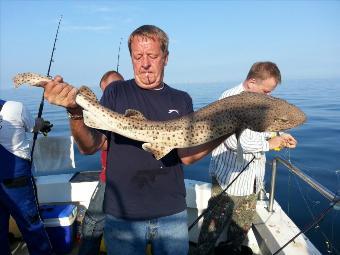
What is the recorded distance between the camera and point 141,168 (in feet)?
10.5

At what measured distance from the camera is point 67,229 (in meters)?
5.72

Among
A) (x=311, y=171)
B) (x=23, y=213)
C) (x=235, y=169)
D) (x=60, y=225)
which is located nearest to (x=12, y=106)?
(x=23, y=213)

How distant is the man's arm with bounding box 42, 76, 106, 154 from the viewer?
9.08 ft

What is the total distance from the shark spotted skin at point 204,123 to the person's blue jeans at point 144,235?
0.73 m

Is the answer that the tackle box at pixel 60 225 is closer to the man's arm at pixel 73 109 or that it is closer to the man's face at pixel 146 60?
the man's arm at pixel 73 109

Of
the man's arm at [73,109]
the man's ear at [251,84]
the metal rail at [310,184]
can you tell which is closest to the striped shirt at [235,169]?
the man's ear at [251,84]

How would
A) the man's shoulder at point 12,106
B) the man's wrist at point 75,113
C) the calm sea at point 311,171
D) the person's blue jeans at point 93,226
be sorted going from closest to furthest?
the man's wrist at point 75,113 < the man's shoulder at point 12,106 < the person's blue jeans at point 93,226 < the calm sea at point 311,171

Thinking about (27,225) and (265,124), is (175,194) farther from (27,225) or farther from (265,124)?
(27,225)

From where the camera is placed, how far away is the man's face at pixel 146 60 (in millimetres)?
3260

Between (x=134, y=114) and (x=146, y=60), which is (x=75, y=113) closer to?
(x=134, y=114)

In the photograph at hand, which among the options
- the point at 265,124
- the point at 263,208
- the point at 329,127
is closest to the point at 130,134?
the point at 265,124

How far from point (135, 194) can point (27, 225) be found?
2590 millimetres

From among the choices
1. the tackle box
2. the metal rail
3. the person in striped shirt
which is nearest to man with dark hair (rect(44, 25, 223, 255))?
the metal rail

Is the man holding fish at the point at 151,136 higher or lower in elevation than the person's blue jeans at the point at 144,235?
higher
